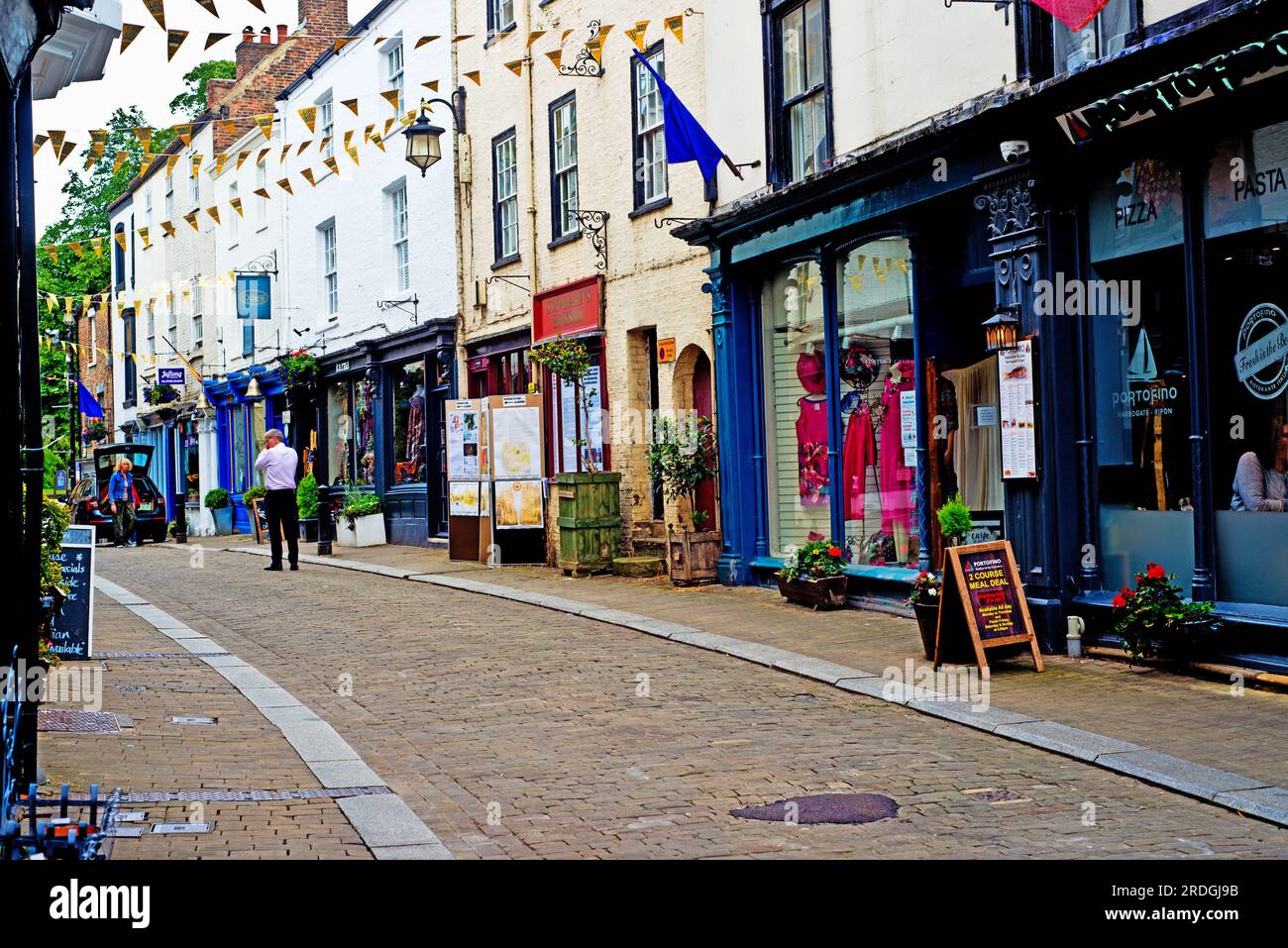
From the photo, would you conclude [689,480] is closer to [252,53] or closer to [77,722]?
[77,722]

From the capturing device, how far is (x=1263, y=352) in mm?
9234

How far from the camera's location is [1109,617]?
1027cm

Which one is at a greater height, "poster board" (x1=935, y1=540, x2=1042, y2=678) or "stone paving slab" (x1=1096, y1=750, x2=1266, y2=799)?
"poster board" (x1=935, y1=540, x2=1042, y2=678)

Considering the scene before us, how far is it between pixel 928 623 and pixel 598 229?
10.1 meters

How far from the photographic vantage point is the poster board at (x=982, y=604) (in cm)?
965

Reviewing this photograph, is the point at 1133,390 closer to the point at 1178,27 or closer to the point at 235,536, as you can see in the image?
the point at 1178,27

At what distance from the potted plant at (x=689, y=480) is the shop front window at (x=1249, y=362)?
6.98 m

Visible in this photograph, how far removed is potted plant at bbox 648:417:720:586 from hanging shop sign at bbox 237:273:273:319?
57.3 ft

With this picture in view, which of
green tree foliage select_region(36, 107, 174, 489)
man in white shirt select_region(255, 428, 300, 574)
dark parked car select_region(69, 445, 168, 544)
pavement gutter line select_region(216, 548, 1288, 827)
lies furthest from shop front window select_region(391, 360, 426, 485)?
green tree foliage select_region(36, 107, 174, 489)

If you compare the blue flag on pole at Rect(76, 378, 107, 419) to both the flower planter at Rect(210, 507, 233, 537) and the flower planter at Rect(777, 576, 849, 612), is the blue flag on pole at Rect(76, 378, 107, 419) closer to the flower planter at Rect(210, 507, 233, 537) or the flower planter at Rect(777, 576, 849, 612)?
the flower planter at Rect(210, 507, 233, 537)

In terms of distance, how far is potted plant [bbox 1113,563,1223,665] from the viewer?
30.3ft

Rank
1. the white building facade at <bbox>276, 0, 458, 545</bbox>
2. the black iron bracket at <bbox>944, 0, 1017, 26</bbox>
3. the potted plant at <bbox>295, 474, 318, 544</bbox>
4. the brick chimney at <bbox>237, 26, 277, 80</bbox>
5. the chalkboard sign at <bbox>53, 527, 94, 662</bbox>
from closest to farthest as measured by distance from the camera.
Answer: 1. the chalkboard sign at <bbox>53, 527, 94, 662</bbox>
2. the black iron bracket at <bbox>944, 0, 1017, 26</bbox>
3. the white building facade at <bbox>276, 0, 458, 545</bbox>
4. the potted plant at <bbox>295, 474, 318, 544</bbox>
5. the brick chimney at <bbox>237, 26, 277, 80</bbox>

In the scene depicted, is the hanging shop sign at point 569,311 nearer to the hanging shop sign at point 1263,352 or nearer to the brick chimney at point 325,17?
the hanging shop sign at point 1263,352

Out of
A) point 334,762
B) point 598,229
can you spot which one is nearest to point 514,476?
point 598,229
